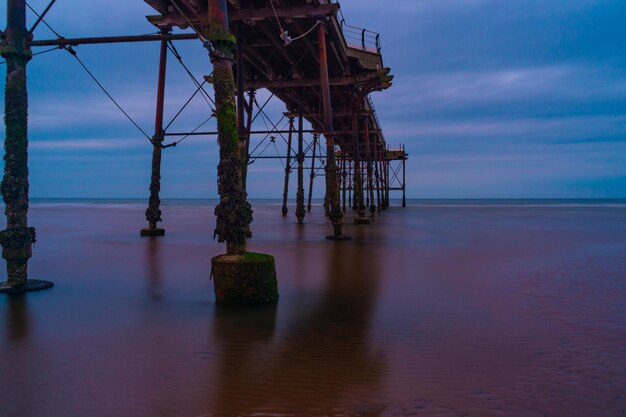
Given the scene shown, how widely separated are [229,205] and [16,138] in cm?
308

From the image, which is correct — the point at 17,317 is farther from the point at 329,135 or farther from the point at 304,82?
the point at 304,82

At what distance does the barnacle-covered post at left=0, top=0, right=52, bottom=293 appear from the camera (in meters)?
6.24

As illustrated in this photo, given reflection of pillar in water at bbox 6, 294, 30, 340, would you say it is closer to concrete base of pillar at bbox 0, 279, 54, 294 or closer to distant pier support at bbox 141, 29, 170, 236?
concrete base of pillar at bbox 0, 279, 54, 294

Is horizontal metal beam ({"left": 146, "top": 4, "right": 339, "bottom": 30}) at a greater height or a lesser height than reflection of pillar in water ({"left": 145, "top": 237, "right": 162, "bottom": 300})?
greater

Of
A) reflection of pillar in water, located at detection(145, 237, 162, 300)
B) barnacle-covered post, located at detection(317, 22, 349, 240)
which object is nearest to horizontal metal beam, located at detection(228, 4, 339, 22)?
barnacle-covered post, located at detection(317, 22, 349, 240)

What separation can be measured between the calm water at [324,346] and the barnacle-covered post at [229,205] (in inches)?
11.7

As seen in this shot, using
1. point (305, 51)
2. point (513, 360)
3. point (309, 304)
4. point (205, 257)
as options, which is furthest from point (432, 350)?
point (305, 51)

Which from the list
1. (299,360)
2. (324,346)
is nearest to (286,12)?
(324,346)

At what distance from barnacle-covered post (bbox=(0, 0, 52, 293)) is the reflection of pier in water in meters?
3.09

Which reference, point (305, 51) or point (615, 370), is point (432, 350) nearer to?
point (615, 370)

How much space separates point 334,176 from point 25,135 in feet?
27.9

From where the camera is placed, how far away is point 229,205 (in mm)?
5781

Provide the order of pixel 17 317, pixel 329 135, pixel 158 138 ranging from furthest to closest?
pixel 158 138
pixel 329 135
pixel 17 317

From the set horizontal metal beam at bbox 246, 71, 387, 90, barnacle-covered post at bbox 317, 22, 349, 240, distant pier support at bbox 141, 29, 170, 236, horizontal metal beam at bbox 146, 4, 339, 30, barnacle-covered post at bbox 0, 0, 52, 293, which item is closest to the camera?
barnacle-covered post at bbox 0, 0, 52, 293
